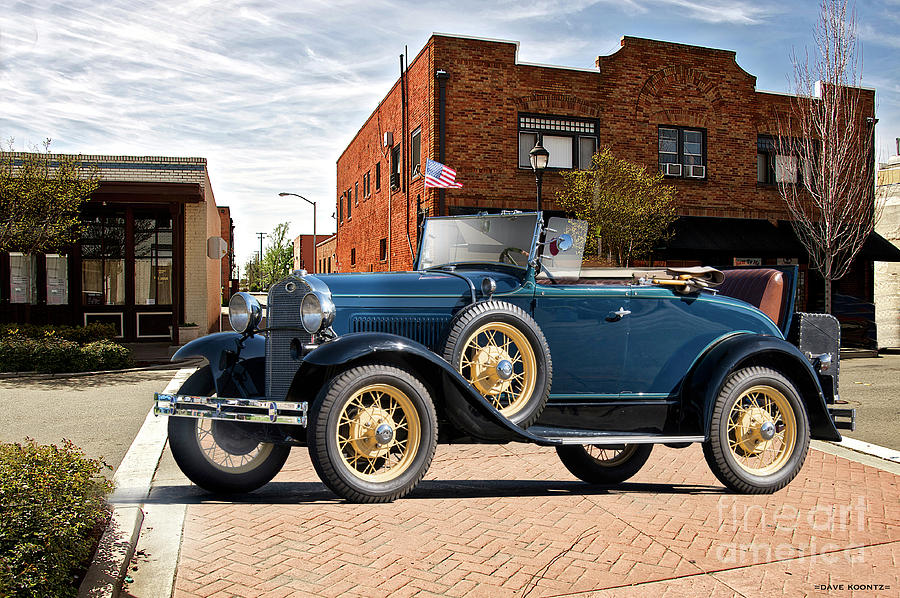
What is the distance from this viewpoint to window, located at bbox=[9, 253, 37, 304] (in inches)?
830

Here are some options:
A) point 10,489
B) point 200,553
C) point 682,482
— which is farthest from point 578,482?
point 10,489

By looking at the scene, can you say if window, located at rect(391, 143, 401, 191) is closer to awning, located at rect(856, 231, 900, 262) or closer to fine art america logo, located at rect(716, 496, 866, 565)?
awning, located at rect(856, 231, 900, 262)

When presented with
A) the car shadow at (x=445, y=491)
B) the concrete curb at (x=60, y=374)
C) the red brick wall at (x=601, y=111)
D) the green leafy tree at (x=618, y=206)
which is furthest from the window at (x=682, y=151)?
the car shadow at (x=445, y=491)

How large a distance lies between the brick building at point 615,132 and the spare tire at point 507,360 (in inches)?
598

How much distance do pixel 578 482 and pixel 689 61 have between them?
763 inches

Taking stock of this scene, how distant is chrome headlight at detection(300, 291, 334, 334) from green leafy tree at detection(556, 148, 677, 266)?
14358 mm

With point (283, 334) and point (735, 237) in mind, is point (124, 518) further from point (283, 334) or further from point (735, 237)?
point (735, 237)

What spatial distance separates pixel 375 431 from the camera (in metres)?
4.43

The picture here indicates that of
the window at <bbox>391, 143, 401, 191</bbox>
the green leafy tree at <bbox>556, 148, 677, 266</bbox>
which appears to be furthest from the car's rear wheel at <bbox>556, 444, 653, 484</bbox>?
the window at <bbox>391, 143, 401, 191</bbox>

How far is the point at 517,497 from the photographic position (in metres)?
5.61

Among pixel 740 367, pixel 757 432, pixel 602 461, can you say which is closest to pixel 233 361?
pixel 602 461

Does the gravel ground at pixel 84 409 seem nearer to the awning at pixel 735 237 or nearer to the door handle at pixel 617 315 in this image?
the door handle at pixel 617 315

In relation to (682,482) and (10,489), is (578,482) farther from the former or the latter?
(10,489)

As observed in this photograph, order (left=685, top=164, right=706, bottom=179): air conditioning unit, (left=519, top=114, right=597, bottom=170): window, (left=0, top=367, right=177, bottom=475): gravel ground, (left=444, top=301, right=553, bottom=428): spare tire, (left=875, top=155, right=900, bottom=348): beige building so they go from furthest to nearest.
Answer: (left=875, top=155, right=900, bottom=348): beige building, (left=685, top=164, right=706, bottom=179): air conditioning unit, (left=519, top=114, right=597, bottom=170): window, (left=0, top=367, right=177, bottom=475): gravel ground, (left=444, top=301, right=553, bottom=428): spare tire
